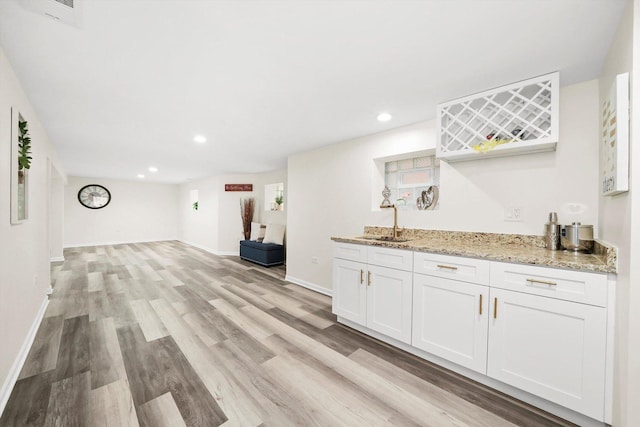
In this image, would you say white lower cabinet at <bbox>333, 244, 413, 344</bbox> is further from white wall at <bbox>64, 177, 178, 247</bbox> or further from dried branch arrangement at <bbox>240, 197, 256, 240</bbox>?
white wall at <bbox>64, 177, 178, 247</bbox>

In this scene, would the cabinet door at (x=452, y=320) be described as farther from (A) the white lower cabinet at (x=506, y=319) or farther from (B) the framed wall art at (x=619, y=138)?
(B) the framed wall art at (x=619, y=138)

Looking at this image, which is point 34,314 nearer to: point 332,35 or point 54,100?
point 54,100

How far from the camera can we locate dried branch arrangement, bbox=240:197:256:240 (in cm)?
676

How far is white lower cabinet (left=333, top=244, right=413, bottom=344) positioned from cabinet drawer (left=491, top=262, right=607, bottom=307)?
0.66 metres

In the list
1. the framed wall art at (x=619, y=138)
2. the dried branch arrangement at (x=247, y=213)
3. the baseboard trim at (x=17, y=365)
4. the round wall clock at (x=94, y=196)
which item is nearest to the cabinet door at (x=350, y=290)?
the framed wall art at (x=619, y=138)

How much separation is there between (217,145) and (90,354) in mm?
2879

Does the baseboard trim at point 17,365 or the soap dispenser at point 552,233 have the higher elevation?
the soap dispenser at point 552,233

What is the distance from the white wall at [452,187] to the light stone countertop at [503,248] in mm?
82

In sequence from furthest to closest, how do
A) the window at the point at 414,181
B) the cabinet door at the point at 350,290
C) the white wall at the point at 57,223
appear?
the white wall at the point at 57,223 < the window at the point at 414,181 < the cabinet door at the point at 350,290

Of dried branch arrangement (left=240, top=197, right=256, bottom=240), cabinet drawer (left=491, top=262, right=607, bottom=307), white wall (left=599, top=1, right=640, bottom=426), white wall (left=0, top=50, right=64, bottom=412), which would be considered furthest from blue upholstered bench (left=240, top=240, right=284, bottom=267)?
white wall (left=599, top=1, right=640, bottom=426)

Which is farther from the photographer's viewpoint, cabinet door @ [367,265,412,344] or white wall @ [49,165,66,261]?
white wall @ [49,165,66,261]

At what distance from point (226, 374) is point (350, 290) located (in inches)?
51.8

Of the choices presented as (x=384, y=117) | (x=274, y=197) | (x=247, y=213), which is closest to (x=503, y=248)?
(x=384, y=117)

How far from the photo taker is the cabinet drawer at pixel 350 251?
2.51m
